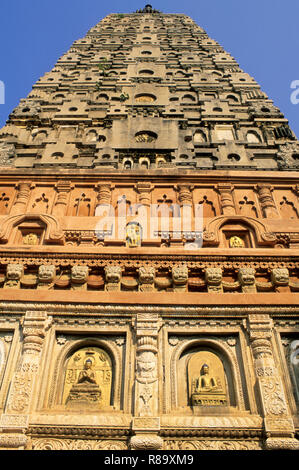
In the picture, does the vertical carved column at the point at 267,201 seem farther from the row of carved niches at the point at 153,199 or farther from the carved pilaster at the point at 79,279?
the carved pilaster at the point at 79,279

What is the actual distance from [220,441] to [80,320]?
2787mm

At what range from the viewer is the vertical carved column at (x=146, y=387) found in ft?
19.6

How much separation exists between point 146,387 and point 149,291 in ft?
5.78

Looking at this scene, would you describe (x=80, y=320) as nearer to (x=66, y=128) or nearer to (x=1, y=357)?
(x=1, y=357)

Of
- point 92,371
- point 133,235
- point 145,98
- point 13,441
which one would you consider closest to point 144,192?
point 133,235

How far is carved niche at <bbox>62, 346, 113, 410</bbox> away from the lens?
21.7ft

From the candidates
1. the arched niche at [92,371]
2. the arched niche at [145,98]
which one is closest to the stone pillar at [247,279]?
the arched niche at [92,371]

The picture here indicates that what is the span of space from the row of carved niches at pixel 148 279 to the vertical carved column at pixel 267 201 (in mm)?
2132

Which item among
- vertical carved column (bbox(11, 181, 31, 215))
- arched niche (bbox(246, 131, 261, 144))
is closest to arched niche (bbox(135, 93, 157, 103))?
arched niche (bbox(246, 131, 261, 144))

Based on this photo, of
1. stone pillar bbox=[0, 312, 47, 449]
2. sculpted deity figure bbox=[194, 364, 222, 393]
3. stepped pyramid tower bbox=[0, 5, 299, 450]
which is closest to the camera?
stone pillar bbox=[0, 312, 47, 449]

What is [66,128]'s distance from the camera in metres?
14.1

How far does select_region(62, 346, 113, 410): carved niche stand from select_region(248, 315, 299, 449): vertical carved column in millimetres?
2217

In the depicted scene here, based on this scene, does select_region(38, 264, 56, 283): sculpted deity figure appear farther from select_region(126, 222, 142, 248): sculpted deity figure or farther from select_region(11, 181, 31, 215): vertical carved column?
select_region(11, 181, 31, 215): vertical carved column

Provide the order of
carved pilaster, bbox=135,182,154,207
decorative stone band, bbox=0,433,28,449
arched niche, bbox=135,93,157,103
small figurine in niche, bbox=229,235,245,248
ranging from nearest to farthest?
decorative stone band, bbox=0,433,28,449 → small figurine in niche, bbox=229,235,245,248 → carved pilaster, bbox=135,182,154,207 → arched niche, bbox=135,93,157,103
